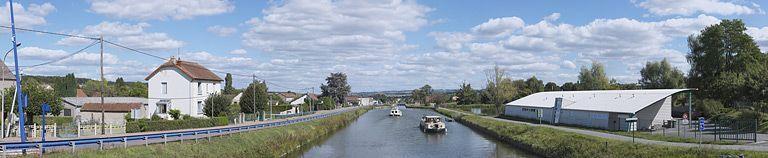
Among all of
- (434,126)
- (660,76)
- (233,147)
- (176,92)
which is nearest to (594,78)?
(660,76)

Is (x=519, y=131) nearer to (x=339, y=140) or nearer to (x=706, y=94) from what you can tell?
(x=339, y=140)

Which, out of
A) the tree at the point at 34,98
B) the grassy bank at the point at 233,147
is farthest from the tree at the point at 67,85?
the grassy bank at the point at 233,147

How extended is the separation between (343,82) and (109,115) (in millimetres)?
108758

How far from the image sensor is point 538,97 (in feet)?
254

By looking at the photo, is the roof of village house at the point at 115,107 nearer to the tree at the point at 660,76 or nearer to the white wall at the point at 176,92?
the white wall at the point at 176,92

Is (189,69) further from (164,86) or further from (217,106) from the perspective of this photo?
(217,106)

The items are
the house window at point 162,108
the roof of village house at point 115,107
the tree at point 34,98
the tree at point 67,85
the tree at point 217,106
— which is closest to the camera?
the tree at point 34,98

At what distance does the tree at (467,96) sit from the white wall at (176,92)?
94330 mm

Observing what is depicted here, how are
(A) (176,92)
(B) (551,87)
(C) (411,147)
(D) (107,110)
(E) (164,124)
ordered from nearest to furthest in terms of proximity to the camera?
(C) (411,147)
(E) (164,124)
(A) (176,92)
(D) (107,110)
(B) (551,87)

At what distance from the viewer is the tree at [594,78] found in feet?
358

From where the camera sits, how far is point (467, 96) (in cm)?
15350

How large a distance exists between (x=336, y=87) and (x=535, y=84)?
50610mm

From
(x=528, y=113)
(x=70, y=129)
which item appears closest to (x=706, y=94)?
(x=528, y=113)

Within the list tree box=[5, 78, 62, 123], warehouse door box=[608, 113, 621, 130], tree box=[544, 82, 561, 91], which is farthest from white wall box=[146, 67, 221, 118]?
tree box=[544, 82, 561, 91]
